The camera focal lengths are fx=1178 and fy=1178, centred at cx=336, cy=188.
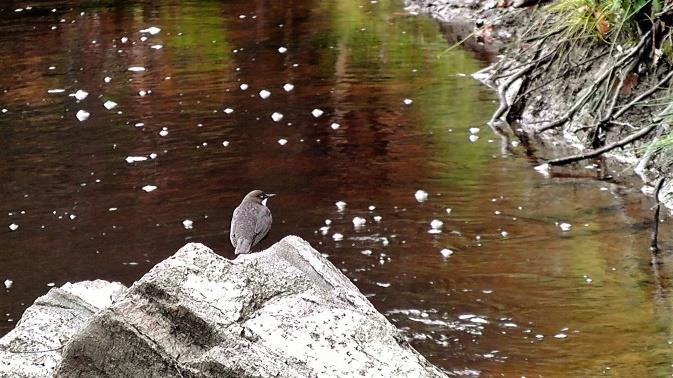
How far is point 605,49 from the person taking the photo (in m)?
9.79

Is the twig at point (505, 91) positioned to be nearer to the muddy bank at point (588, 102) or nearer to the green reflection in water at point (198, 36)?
the muddy bank at point (588, 102)

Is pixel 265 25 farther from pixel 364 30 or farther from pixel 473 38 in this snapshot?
pixel 473 38

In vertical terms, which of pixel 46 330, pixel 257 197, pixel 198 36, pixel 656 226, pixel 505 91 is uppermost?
pixel 46 330

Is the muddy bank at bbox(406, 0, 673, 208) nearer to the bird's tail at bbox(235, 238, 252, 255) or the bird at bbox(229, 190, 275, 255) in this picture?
the bird at bbox(229, 190, 275, 255)

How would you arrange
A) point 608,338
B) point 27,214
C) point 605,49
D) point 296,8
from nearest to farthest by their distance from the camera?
point 608,338 → point 27,214 → point 605,49 → point 296,8

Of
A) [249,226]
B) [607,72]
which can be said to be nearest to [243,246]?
[249,226]

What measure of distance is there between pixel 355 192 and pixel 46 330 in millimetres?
4532

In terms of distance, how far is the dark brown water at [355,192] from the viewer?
657 centimetres

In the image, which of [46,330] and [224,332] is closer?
[224,332]

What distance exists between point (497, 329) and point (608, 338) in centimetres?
61

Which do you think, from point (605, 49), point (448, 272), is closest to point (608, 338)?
point (448, 272)

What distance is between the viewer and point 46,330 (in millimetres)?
4770

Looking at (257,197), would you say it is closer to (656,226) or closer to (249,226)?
(249,226)

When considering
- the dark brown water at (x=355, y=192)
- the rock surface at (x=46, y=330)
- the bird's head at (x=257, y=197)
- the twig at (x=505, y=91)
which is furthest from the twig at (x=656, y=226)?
the rock surface at (x=46, y=330)
